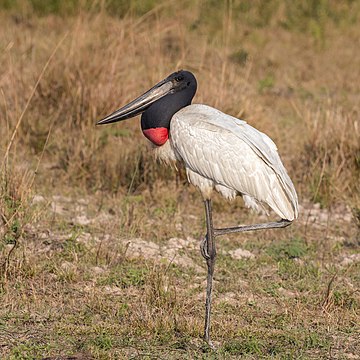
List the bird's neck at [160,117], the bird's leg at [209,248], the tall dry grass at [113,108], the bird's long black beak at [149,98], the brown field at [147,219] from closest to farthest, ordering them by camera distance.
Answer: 1. the brown field at [147,219]
2. the bird's leg at [209,248]
3. the bird's neck at [160,117]
4. the bird's long black beak at [149,98]
5. the tall dry grass at [113,108]

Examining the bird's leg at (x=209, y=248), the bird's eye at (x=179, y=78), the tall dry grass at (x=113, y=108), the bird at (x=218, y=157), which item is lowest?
the tall dry grass at (x=113, y=108)

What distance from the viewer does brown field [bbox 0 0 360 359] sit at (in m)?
4.73

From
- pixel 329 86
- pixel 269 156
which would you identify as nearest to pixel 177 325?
pixel 269 156

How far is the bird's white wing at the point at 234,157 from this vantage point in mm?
4934

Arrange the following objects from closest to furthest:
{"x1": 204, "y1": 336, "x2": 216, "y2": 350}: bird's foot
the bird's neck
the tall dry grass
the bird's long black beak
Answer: {"x1": 204, "y1": 336, "x2": 216, "y2": 350}: bird's foot, the bird's neck, the bird's long black beak, the tall dry grass

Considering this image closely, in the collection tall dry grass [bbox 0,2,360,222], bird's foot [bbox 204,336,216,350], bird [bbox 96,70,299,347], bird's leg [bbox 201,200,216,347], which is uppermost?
bird [bbox 96,70,299,347]

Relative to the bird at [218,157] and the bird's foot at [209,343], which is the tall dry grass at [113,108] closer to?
the bird at [218,157]

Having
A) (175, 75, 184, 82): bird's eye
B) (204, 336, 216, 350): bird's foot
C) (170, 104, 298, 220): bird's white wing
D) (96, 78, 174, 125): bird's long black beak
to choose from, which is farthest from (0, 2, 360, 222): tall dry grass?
(204, 336, 216, 350): bird's foot

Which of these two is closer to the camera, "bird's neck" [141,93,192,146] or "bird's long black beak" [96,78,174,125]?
"bird's neck" [141,93,192,146]

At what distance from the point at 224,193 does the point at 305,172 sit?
2.38 metres

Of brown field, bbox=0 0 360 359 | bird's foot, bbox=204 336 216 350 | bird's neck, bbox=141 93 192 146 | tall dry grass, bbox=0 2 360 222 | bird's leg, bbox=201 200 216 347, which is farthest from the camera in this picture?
tall dry grass, bbox=0 2 360 222

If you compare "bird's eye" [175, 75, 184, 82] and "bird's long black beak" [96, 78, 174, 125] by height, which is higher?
"bird's eye" [175, 75, 184, 82]

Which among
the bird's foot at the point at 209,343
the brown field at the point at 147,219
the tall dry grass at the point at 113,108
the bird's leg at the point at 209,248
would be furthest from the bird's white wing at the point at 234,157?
the tall dry grass at the point at 113,108

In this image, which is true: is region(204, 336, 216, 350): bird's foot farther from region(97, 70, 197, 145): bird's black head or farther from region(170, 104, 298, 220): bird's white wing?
region(97, 70, 197, 145): bird's black head
